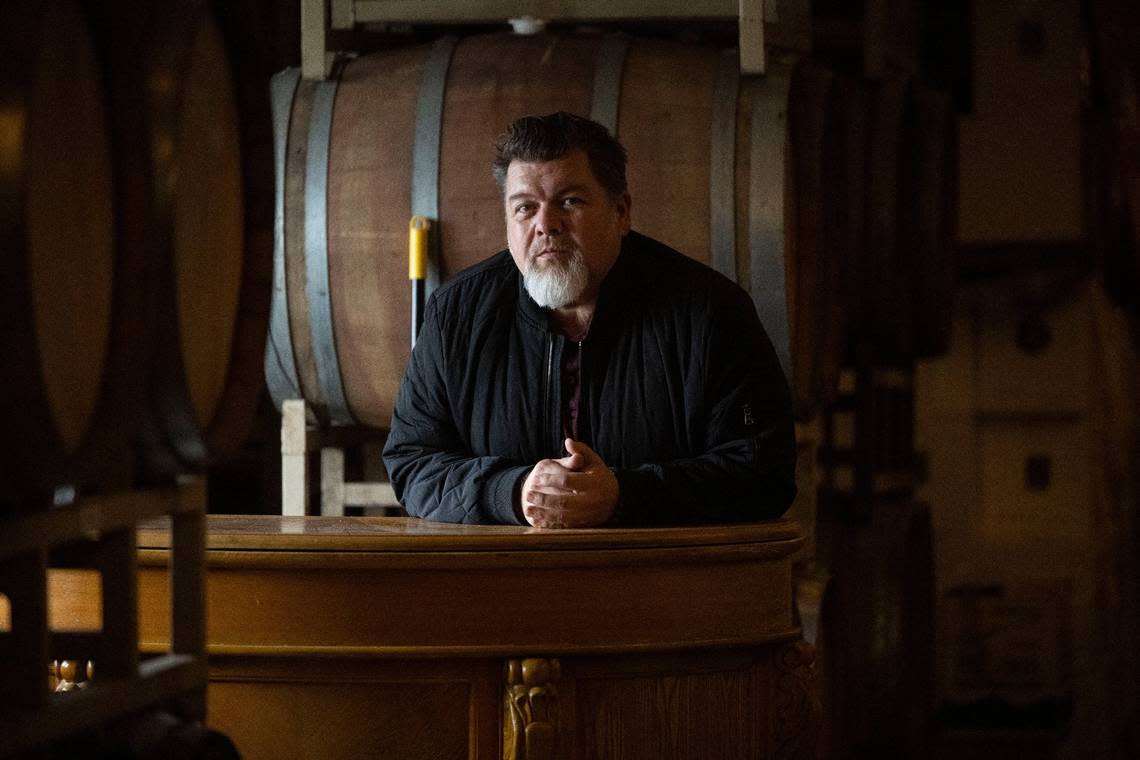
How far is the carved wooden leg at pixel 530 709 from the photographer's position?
217 centimetres

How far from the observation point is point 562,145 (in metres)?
3.04

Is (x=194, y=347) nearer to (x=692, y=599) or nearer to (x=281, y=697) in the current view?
(x=281, y=697)

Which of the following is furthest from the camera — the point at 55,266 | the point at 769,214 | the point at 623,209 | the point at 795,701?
the point at 769,214

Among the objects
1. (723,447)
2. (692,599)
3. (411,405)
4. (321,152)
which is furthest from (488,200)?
(692,599)

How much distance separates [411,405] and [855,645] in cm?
228

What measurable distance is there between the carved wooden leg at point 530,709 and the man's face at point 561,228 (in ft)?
3.14

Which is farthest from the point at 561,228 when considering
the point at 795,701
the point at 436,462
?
the point at 795,701

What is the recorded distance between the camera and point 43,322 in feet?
4.47

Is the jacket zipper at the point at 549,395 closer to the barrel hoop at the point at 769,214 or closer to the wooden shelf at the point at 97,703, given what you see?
the barrel hoop at the point at 769,214

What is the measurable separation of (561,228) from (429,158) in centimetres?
93

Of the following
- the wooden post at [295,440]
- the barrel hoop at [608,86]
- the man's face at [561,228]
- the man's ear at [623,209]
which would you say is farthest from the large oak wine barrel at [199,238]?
the wooden post at [295,440]

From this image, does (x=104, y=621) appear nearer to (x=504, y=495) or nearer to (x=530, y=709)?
(x=530, y=709)

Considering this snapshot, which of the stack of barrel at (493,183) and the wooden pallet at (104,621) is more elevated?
the stack of barrel at (493,183)

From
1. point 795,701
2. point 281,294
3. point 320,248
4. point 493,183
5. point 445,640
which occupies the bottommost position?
point 795,701
